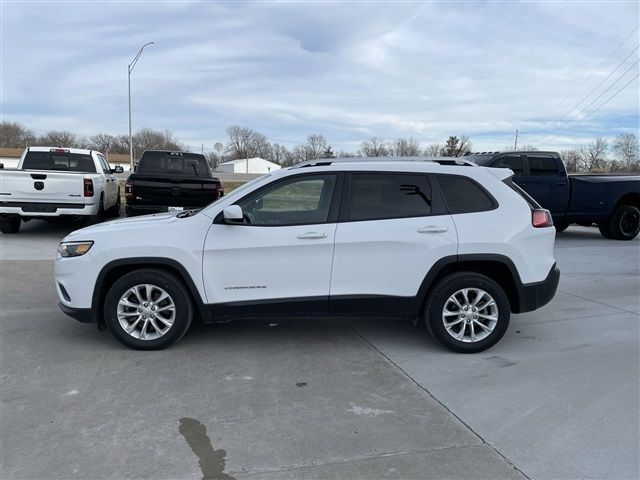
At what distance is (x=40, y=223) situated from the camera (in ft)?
45.3

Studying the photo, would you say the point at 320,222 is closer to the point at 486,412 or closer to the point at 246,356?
the point at 246,356

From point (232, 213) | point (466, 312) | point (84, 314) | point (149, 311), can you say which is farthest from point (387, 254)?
point (84, 314)

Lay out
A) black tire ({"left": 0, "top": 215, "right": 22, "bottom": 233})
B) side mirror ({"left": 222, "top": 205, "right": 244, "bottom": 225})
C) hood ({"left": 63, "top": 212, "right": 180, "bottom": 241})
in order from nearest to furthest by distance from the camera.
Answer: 1. side mirror ({"left": 222, "top": 205, "right": 244, "bottom": 225})
2. hood ({"left": 63, "top": 212, "right": 180, "bottom": 241})
3. black tire ({"left": 0, "top": 215, "right": 22, "bottom": 233})

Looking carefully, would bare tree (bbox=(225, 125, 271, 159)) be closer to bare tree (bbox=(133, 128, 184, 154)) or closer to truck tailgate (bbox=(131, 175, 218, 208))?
bare tree (bbox=(133, 128, 184, 154))

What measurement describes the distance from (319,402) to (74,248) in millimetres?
2656

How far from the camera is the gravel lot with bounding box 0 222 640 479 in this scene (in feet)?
9.85

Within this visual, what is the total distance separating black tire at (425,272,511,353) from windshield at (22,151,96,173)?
10415 millimetres

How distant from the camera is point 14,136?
344 ft

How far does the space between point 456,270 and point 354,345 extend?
4.00ft

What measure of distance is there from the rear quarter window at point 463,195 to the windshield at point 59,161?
10223 millimetres

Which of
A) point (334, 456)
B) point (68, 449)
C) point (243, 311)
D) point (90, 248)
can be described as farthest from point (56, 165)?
point (334, 456)

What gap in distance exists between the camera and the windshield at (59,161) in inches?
471

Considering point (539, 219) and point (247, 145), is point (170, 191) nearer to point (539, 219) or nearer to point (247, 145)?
point (539, 219)

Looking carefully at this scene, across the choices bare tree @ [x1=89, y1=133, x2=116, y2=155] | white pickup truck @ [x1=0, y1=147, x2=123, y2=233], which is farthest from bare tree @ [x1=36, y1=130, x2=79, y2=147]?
white pickup truck @ [x1=0, y1=147, x2=123, y2=233]
